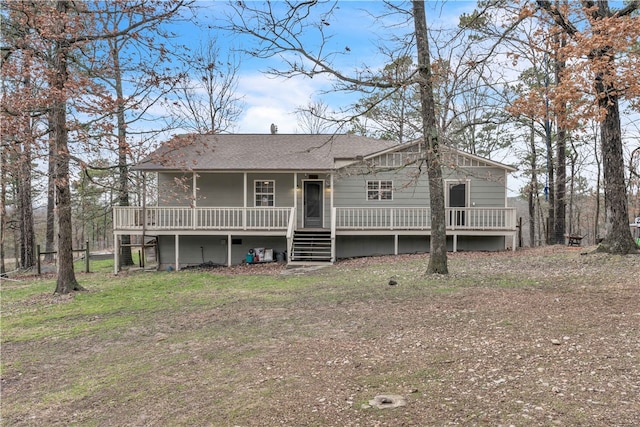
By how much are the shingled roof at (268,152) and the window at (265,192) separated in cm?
109

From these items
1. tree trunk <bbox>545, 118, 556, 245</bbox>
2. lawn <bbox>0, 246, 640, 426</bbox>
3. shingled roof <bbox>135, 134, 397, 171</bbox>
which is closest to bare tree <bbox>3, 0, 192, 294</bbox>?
lawn <bbox>0, 246, 640, 426</bbox>

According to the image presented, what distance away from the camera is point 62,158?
9.32 m

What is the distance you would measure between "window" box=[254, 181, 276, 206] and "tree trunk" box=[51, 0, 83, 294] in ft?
26.0

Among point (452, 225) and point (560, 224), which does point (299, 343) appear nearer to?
point (452, 225)

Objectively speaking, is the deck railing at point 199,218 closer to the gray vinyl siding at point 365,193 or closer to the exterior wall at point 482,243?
the gray vinyl siding at point 365,193

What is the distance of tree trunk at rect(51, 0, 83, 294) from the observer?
29.6 feet

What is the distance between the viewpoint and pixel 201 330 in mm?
6355

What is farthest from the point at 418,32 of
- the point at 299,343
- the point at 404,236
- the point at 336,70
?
the point at 404,236

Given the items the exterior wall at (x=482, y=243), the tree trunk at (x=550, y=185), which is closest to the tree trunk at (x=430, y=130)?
the exterior wall at (x=482, y=243)

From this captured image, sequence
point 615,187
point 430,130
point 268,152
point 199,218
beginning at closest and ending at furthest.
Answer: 1. point 430,130
2. point 615,187
3. point 199,218
4. point 268,152

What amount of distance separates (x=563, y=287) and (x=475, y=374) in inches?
179

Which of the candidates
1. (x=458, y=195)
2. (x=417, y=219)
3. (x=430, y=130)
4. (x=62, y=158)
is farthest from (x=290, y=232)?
(x=62, y=158)

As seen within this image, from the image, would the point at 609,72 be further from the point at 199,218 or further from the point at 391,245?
the point at 199,218

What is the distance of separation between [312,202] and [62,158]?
967cm
